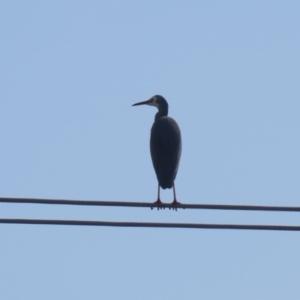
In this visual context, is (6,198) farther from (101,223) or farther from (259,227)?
(259,227)

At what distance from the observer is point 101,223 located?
813cm

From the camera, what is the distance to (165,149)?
1272 centimetres

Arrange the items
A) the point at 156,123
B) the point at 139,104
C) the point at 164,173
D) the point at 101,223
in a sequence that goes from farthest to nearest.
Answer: the point at 139,104 → the point at 156,123 → the point at 164,173 → the point at 101,223

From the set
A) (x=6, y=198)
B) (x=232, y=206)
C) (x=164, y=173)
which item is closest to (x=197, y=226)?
(x=232, y=206)

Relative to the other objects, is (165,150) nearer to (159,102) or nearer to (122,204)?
(159,102)

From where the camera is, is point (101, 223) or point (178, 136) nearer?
point (101, 223)

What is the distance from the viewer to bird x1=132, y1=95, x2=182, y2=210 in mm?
12438

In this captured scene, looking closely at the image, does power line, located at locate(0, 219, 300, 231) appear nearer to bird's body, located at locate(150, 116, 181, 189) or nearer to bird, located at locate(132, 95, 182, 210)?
bird, located at locate(132, 95, 182, 210)

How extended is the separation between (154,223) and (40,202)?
3.31 ft

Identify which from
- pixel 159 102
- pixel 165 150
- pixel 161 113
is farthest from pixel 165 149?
pixel 159 102

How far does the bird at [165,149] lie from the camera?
12438 mm

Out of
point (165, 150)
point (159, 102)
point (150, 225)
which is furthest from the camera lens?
point (159, 102)

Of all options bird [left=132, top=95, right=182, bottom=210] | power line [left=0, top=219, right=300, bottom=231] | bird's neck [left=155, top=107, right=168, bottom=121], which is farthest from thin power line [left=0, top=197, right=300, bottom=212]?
bird's neck [left=155, top=107, right=168, bottom=121]

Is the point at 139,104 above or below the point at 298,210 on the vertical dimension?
above
